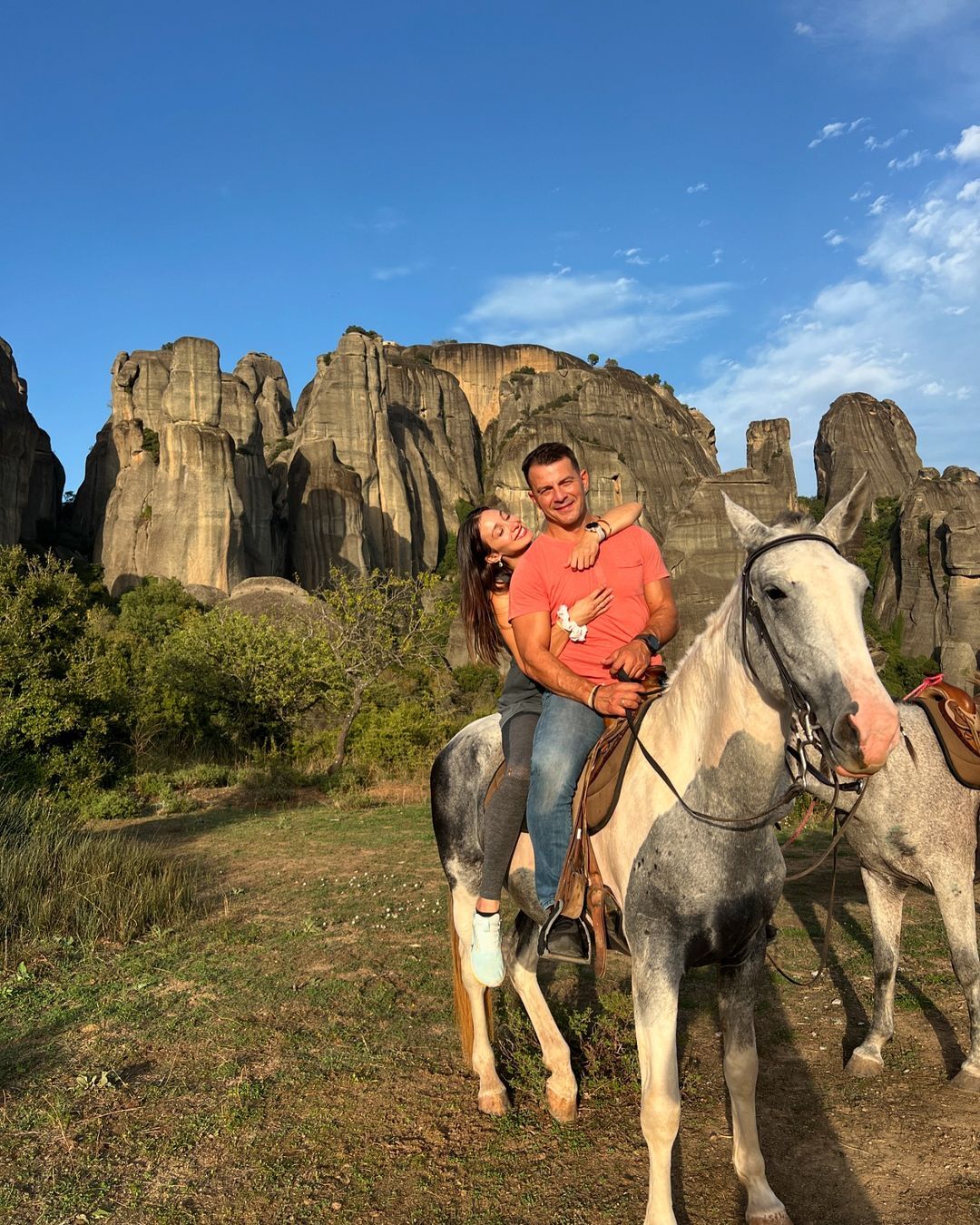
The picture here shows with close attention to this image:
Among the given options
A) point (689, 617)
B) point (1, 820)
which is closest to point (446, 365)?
point (689, 617)

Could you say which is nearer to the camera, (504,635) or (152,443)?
(504,635)

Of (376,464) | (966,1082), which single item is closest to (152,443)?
(376,464)

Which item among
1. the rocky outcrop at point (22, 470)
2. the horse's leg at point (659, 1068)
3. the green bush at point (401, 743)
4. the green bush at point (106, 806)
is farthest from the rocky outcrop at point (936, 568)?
the rocky outcrop at point (22, 470)

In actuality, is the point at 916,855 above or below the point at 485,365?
below

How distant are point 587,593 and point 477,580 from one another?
0.75 m

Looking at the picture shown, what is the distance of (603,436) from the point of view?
8194 cm

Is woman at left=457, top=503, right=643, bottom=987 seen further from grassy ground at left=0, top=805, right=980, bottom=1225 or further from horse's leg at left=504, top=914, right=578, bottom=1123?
grassy ground at left=0, top=805, right=980, bottom=1225

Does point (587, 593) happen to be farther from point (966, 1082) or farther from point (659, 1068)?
point (966, 1082)

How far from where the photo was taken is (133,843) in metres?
8.52

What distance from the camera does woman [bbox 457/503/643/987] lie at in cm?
348

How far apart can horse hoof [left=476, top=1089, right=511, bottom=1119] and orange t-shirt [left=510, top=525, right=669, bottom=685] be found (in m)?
2.29

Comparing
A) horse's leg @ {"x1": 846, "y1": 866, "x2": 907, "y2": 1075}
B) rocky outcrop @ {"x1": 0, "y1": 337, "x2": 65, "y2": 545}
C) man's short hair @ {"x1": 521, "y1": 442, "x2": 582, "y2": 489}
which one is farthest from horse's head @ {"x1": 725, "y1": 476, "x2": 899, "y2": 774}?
rocky outcrop @ {"x1": 0, "y1": 337, "x2": 65, "y2": 545}

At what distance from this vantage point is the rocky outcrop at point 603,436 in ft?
239

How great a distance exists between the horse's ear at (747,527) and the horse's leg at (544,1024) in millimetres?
2728
